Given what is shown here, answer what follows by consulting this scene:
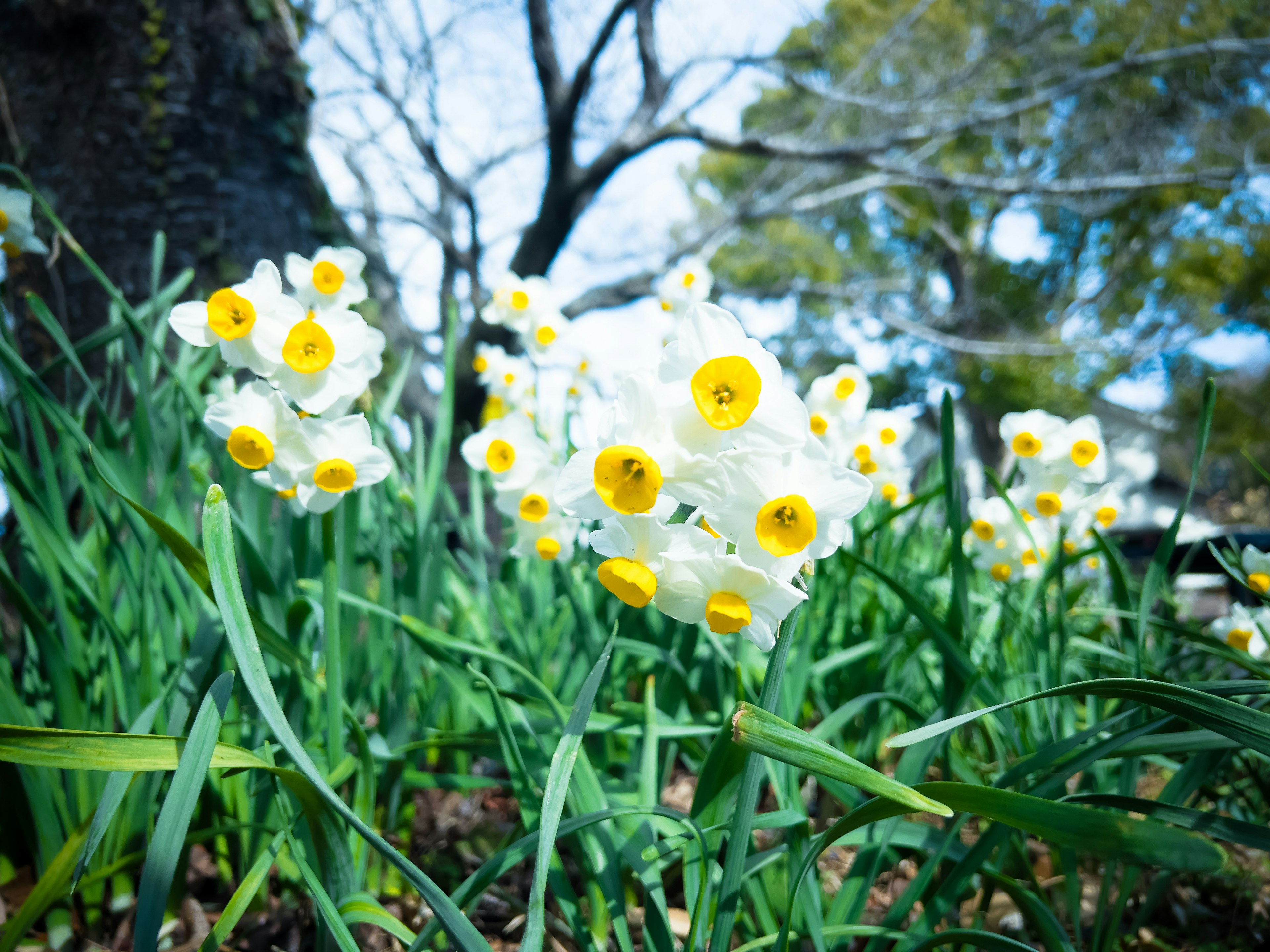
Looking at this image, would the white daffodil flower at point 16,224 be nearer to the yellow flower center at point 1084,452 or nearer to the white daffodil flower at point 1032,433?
the white daffodil flower at point 1032,433

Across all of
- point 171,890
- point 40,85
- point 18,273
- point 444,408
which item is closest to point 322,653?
point 171,890

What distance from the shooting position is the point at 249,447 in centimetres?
72

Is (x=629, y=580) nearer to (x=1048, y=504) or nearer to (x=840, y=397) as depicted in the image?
(x=1048, y=504)

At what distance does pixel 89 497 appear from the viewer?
97cm

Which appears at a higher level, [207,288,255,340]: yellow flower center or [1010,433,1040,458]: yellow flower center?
[1010,433,1040,458]: yellow flower center

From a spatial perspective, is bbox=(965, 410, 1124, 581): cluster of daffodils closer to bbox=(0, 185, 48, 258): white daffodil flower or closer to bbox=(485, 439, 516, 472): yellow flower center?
bbox=(485, 439, 516, 472): yellow flower center

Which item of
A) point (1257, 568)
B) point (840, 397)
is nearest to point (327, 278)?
point (840, 397)

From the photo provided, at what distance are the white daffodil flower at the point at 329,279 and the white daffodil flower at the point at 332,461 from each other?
168 mm

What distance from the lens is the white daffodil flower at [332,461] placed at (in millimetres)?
744

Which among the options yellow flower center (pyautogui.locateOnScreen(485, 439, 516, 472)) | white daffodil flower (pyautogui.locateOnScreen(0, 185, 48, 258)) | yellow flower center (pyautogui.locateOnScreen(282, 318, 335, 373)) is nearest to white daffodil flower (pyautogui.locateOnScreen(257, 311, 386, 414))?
yellow flower center (pyautogui.locateOnScreen(282, 318, 335, 373))

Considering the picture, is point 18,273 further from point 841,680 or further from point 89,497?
point 841,680

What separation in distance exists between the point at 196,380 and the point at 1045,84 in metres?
9.03

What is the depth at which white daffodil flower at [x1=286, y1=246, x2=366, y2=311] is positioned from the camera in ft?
2.86

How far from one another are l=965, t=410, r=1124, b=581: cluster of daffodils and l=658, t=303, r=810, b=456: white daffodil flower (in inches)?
28.8
